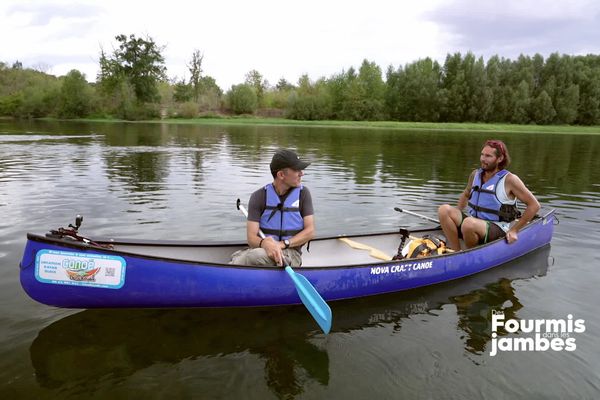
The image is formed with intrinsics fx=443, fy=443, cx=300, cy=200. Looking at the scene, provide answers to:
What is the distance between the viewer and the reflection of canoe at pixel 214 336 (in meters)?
3.97

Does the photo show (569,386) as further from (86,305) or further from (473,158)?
(473,158)

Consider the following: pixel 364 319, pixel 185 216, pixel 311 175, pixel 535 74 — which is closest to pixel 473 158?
pixel 311 175

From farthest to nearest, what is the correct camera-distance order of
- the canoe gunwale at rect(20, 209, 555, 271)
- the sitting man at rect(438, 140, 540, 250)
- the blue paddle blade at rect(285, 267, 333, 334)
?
the sitting man at rect(438, 140, 540, 250) < the blue paddle blade at rect(285, 267, 333, 334) < the canoe gunwale at rect(20, 209, 555, 271)

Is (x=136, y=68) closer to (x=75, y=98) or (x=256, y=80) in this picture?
(x=75, y=98)

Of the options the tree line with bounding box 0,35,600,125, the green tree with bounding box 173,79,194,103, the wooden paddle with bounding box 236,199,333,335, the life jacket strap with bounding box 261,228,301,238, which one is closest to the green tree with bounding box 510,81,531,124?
the tree line with bounding box 0,35,600,125

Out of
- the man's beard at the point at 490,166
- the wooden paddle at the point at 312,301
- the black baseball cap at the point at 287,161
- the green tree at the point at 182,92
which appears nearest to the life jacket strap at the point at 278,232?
the wooden paddle at the point at 312,301

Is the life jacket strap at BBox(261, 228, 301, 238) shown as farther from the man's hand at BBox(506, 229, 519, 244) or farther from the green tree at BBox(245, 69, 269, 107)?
the green tree at BBox(245, 69, 269, 107)

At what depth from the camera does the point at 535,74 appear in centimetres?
6325

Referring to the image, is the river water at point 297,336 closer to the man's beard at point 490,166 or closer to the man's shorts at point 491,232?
the man's shorts at point 491,232

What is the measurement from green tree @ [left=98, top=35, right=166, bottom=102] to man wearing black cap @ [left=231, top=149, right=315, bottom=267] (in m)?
66.8

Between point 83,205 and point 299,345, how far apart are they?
7.09 metres

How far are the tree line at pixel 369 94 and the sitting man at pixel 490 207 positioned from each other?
193 ft

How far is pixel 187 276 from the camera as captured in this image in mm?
4535

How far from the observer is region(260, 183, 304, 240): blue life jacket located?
16.7ft
